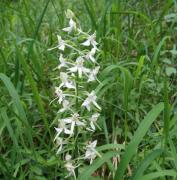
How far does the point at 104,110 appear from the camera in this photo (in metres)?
2.43

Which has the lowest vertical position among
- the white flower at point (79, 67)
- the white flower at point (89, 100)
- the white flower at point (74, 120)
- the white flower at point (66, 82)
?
the white flower at point (74, 120)

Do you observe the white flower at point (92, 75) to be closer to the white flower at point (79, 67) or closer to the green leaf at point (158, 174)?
the white flower at point (79, 67)

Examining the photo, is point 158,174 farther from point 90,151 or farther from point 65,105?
point 65,105

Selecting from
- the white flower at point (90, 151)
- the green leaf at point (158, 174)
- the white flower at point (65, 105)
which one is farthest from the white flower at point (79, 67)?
the green leaf at point (158, 174)

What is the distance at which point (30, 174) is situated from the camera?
2.04 meters

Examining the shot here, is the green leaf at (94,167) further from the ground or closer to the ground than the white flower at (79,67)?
closer to the ground

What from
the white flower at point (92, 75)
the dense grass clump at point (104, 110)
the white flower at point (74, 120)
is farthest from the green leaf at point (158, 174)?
the white flower at point (92, 75)

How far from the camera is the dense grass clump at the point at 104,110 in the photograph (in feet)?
6.00

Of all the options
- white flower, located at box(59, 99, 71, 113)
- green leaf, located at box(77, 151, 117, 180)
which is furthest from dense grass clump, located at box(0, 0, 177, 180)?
white flower, located at box(59, 99, 71, 113)

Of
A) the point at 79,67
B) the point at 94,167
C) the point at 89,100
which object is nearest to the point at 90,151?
the point at 94,167

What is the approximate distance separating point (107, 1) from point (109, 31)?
196 millimetres

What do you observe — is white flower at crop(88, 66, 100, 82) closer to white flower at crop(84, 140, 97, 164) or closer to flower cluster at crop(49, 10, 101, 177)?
flower cluster at crop(49, 10, 101, 177)

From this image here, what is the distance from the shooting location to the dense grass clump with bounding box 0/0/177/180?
72.0 inches

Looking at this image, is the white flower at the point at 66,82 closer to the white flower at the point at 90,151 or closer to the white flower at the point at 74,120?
the white flower at the point at 74,120
